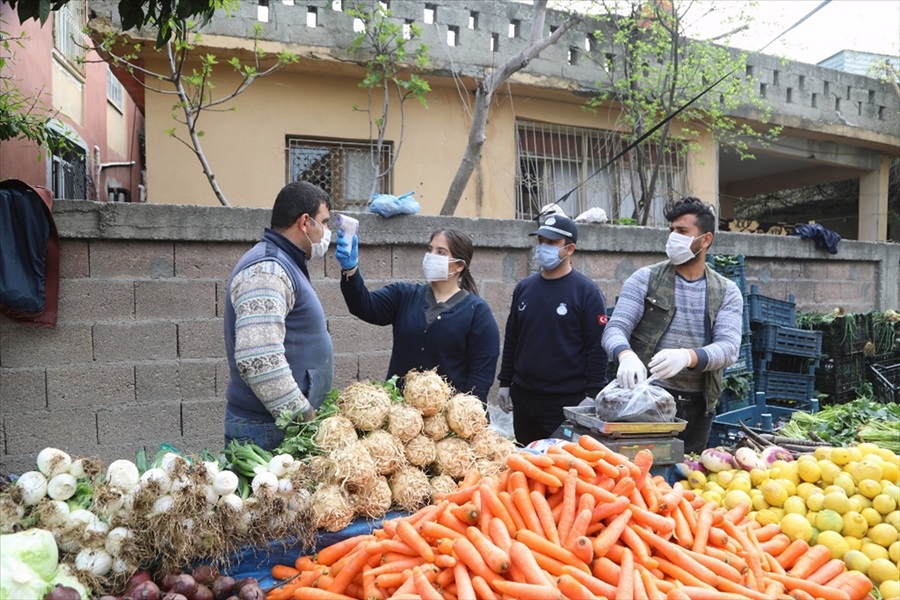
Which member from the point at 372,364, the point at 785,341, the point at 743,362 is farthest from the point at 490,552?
the point at 785,341

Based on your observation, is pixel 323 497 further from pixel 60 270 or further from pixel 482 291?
pixel 482 291

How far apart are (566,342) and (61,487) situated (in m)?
3.06

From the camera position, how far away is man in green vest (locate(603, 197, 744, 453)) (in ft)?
12.8

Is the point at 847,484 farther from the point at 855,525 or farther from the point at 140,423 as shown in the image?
the point at 140,423

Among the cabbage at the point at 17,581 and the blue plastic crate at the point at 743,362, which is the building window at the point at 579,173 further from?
the cabbage at the point at 17,581

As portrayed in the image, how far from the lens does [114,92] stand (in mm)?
15789

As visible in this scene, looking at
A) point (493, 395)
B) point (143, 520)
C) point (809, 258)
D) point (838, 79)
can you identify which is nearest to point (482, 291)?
point (493, 395)

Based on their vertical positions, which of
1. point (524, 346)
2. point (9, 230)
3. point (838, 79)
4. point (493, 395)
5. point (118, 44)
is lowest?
point (493, 395)

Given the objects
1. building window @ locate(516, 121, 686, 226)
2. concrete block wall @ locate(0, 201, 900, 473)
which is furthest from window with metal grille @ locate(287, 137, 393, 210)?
concrete block wall @ locate(0, 201, 900, 473)

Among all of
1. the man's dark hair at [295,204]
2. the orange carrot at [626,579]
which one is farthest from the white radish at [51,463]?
the orange carrot at [626,579]

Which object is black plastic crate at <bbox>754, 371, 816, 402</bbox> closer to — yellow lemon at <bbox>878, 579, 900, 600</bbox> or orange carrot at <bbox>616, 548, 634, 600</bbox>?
yellow lemon at <bbox>878, 579, 900, 600</bbox>

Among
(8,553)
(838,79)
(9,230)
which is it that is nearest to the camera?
(8,553)

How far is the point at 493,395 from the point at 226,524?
4.16 meters

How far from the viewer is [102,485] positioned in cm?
226
